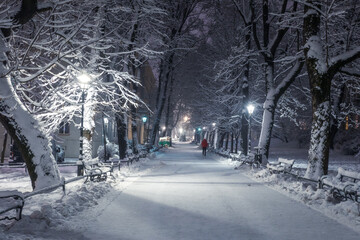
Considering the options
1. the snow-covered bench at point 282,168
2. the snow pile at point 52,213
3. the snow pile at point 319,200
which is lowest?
the snow pile at point 52,213

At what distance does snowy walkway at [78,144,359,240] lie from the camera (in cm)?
657

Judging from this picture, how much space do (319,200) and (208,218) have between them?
11.8 feet

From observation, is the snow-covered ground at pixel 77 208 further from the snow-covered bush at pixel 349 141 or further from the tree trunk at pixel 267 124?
the snow-covered bush at pixel 349 141

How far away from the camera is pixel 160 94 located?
35.4 metres

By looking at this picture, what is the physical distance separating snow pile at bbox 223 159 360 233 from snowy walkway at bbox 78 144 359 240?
11.4 inches

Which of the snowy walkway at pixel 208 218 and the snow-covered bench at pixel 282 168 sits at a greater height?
the snow-covered bench at pixel 282 168

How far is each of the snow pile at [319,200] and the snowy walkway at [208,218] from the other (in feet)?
0.95

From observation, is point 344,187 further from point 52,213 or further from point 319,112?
point 52,213

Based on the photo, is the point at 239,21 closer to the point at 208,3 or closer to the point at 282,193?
the point at 208,3

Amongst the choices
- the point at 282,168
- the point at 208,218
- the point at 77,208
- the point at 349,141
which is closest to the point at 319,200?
the point at 208,218

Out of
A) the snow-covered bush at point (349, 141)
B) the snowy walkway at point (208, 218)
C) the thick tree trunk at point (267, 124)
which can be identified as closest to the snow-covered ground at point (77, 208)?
the snowy walkway at point (208, 218)

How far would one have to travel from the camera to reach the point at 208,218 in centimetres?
784

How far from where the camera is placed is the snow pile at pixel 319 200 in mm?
7891

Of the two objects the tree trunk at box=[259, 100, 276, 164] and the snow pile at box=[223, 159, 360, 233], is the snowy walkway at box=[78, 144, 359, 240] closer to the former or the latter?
the snow pile at box=[223, 159, 360, 233]
